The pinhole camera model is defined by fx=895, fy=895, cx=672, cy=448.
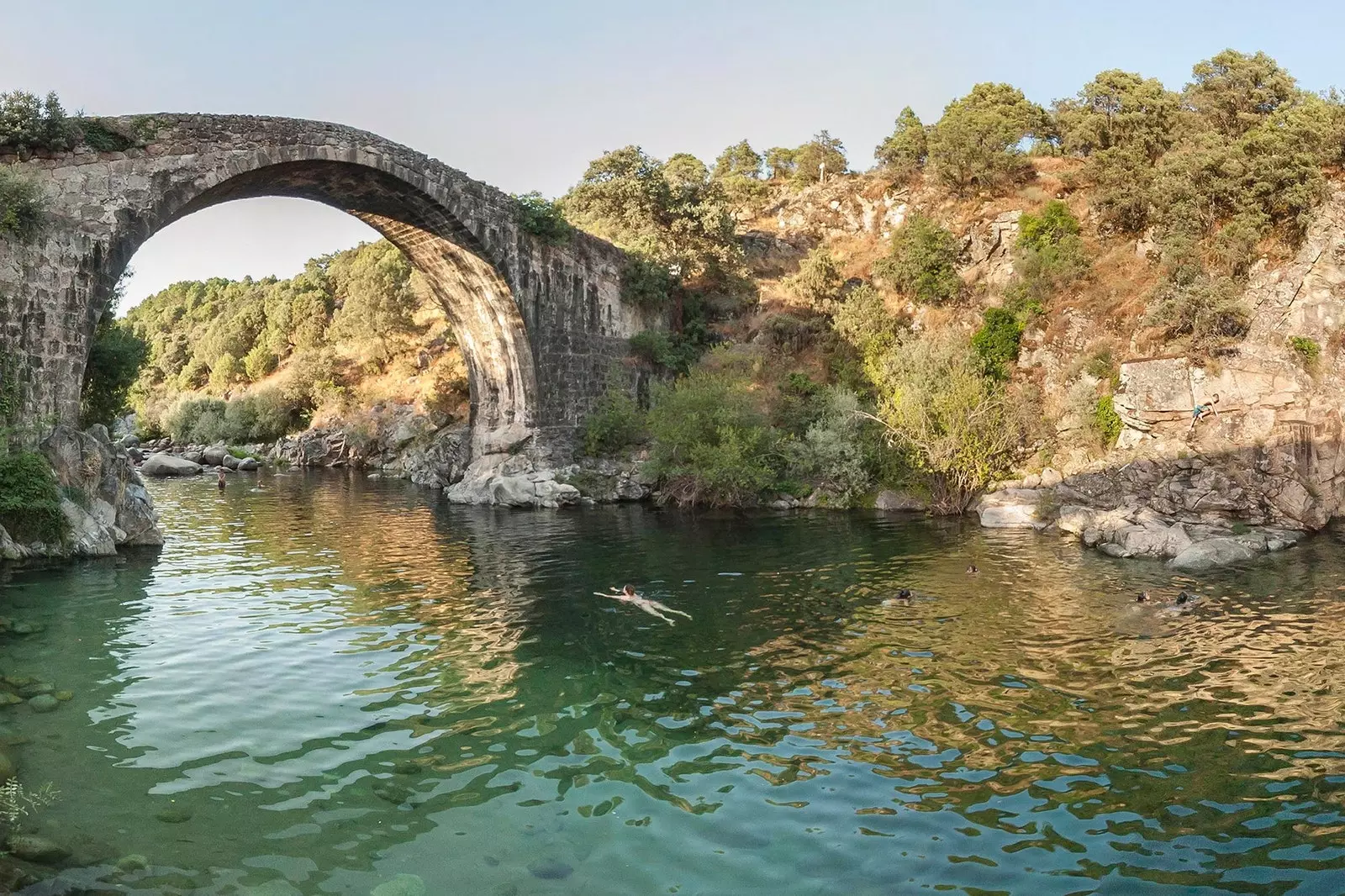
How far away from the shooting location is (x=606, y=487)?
100ft

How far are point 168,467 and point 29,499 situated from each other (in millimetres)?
27963

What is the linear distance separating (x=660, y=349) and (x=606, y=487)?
8.98 metres

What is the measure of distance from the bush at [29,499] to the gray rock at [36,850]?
1219 centimetres

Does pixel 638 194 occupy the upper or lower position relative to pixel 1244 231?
upper

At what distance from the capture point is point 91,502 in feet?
58.6

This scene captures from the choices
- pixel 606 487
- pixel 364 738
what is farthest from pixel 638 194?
pixel 364 738

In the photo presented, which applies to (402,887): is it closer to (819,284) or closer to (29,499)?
(29,499)

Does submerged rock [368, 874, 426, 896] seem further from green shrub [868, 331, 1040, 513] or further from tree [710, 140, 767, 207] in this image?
tree [710, 140, 767, 207]

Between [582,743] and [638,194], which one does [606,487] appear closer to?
[638,194]

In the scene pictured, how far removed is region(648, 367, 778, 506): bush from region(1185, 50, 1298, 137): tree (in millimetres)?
20862

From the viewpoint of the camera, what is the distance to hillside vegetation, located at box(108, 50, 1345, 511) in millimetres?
26656

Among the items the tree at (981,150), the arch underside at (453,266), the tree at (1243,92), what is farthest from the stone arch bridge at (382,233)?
the tree at (1243,92)

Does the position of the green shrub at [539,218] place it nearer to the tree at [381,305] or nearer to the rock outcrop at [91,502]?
the rock outcrop at [91,502]

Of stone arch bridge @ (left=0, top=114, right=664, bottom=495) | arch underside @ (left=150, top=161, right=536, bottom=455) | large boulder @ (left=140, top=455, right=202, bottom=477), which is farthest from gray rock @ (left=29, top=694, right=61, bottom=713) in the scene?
large boulder @ (left=140, top=455, right=202, bottom=477)
